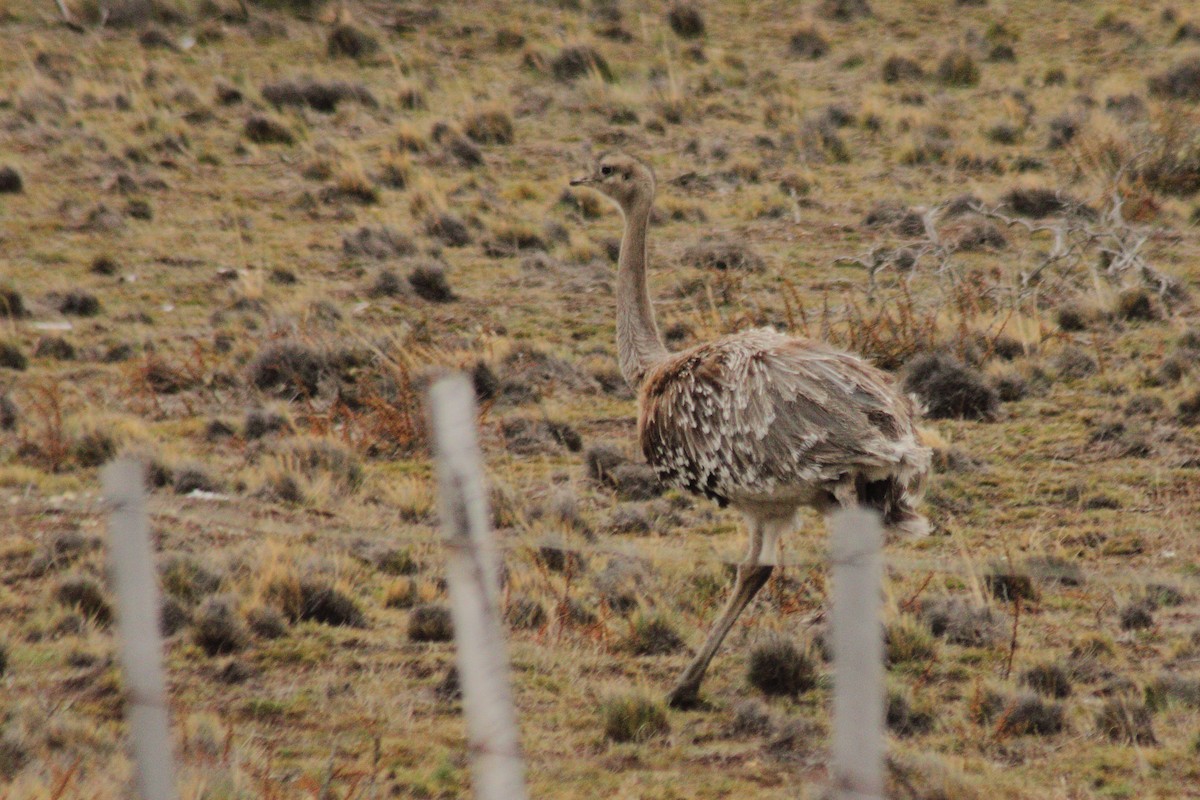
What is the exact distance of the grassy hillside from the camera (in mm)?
A: 5145

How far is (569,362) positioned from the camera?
10.1m

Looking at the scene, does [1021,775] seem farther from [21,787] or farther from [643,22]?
[643,22]

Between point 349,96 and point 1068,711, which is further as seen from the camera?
point 349,96

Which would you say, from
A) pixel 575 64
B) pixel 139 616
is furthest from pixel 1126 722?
pixel 575 64

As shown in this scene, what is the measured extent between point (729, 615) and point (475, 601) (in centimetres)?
299

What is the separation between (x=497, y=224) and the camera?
1370cm

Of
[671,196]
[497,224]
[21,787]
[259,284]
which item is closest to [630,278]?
[21,787]

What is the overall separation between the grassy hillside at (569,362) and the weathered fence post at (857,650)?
3.59 ft

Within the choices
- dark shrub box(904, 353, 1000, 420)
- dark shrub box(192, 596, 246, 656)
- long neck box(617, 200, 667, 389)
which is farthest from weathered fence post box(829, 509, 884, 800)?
dark shrub box(904, 353, 1000, 420)

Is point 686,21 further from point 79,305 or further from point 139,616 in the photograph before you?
point 139,616

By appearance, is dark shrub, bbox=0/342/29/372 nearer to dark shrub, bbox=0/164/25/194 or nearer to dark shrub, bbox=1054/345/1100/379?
dark shrub, bbox=0/164/25/194

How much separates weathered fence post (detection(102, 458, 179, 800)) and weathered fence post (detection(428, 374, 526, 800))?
65cm

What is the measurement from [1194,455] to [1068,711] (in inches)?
123

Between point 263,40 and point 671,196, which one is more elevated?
point 263,40
